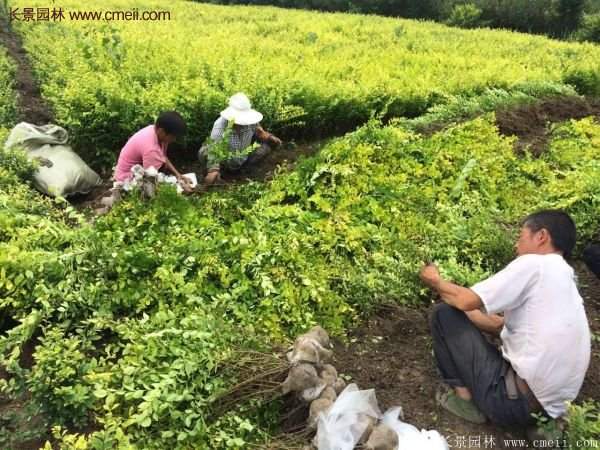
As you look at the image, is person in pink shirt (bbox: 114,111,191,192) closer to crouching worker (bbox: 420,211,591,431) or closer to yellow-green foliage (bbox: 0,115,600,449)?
yellow-green foliage (bbox: 0,115,600,449)

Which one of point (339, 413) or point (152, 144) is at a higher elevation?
point (152, 144)

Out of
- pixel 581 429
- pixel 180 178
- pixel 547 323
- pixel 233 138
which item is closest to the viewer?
pixel 581 429

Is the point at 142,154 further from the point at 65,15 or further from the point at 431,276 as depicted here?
the point at 65,15

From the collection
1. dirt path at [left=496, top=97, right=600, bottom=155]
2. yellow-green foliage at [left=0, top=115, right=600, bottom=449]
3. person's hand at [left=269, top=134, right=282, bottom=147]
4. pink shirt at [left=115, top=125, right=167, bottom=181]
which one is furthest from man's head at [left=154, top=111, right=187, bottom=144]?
dirt path at [left=496, top=97, right=600, bottom=155]

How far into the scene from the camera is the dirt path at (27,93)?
305 inches

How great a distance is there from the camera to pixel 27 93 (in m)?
8.84

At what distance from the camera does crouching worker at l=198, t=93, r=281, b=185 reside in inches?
220

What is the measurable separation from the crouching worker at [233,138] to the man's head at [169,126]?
45 centimetres

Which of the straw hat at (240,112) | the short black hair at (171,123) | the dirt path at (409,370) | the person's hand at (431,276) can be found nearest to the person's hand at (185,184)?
the short black hair at (171,123)

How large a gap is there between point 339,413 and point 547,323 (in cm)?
126

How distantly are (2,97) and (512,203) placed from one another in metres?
6.81

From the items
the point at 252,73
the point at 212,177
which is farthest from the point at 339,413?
the point at 252,73

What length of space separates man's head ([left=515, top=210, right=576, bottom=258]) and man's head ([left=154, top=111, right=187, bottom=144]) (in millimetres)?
3454

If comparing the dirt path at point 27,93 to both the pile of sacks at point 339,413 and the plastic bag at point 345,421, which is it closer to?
the pile of sacks at point 339,413
